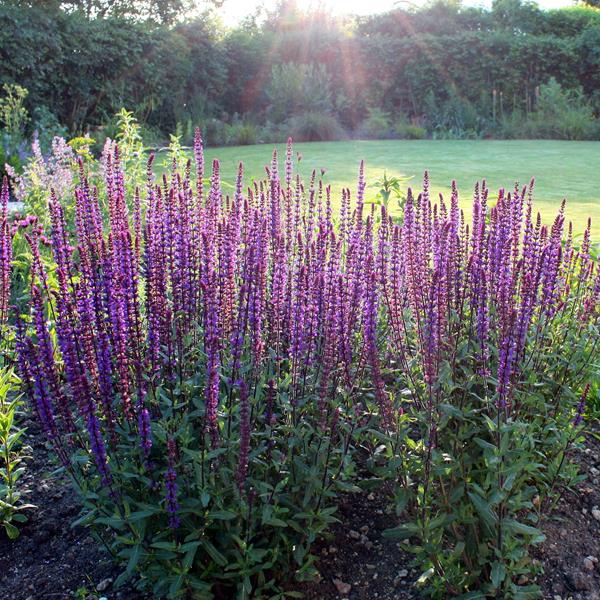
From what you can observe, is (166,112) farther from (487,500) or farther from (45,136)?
(487,500)

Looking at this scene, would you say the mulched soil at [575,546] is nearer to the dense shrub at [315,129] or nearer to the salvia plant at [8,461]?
the salvia plant at [8,461]

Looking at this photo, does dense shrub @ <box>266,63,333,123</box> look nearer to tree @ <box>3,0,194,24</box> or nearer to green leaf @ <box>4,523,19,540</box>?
tree @ <box>3,0,194,24</box>

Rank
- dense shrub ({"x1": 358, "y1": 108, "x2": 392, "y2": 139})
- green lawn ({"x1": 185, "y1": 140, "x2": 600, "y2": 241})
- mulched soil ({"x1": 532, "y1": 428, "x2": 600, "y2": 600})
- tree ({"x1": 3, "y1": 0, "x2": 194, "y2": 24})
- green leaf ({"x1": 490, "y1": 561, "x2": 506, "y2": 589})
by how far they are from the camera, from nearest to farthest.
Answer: green leaf ({"x1": 490, "y1": 561, "x2": 506, "y2": 589}), mulched soil ({"x1": 532, "y1": 428, "x2": 600, "y2": 600}), green lawn ({"x1": 185, "y1": 140, "x2": 600, "y2": 241}), dense shrub ({"x1": 358, "y1": 108, "x2": 392, "y2": 139}), tree ({"x1": 3, "y1": 0, "x2": 194, "y2": 24})

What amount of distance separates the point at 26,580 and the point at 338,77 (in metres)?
26.4

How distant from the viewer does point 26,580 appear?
3.43 m

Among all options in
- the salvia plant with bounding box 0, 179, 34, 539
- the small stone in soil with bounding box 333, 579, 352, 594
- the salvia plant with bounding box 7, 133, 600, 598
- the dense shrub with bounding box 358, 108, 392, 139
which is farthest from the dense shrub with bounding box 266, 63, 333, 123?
the small stone in soil with bounding box 333, 579, 352, 594

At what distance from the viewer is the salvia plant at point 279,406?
9.39 feet

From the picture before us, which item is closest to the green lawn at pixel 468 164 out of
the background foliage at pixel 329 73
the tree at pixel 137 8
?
the background foliage at pixel 329 73

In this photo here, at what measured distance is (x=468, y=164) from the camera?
16.1 m

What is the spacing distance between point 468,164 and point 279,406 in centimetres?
1399

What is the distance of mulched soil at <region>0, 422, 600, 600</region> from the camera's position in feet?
10.7

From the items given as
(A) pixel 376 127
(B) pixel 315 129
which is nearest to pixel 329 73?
(A) pixel 376 127

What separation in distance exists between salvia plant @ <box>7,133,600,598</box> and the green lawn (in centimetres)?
578

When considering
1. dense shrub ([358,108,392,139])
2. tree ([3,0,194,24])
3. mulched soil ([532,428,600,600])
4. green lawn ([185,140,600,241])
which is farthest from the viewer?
tree ([3,0,194,24])
